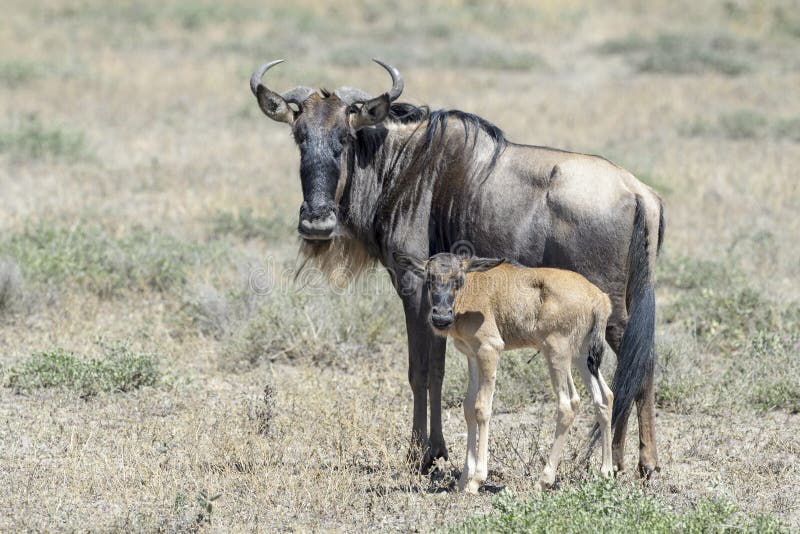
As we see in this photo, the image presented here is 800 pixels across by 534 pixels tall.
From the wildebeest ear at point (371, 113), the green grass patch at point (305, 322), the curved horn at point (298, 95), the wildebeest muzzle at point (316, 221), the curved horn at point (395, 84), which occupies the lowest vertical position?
the green grass patch at point (305, 322)

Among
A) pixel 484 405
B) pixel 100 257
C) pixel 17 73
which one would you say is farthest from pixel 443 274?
pixel 17 73

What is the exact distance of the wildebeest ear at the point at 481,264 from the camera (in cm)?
572

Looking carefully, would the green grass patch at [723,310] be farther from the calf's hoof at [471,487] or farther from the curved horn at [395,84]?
the curved horn at [395,84]

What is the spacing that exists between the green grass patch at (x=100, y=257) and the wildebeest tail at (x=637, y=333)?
5.10m

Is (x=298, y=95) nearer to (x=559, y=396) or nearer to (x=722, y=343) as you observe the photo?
(x=559, y=396)

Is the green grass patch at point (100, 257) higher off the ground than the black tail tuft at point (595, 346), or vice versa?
the black tail tuft at point (595, 346)

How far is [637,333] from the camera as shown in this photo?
6094 millimetres

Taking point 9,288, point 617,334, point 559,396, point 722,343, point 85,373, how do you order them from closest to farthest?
1. point 559,396
2. point 617,334
3. point 85,373
4. point 722,343
5. point 9,288

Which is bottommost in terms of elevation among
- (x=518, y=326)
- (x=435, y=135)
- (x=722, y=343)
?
(x=722, y=343)

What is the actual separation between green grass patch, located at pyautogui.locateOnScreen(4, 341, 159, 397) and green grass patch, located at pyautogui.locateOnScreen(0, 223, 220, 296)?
1950mm

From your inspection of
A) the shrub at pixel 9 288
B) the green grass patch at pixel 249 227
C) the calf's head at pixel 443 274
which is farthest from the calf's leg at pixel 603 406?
the green grass patch at pixel 249 227

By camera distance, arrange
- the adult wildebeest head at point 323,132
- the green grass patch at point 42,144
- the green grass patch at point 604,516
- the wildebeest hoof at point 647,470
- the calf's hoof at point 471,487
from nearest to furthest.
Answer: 1. the green grass patch at point 604,516
2. the calf's hoof at point 471,487
3. the wildebeest hoof at point 647,470
4. the adult wildebeest head at point 323,132
5. the green grass patch at point 42,144

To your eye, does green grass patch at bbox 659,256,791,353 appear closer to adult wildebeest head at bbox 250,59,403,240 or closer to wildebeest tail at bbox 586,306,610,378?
wildebeest tail at bbox 586,306,610,378

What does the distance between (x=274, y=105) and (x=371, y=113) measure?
0.64 metres
